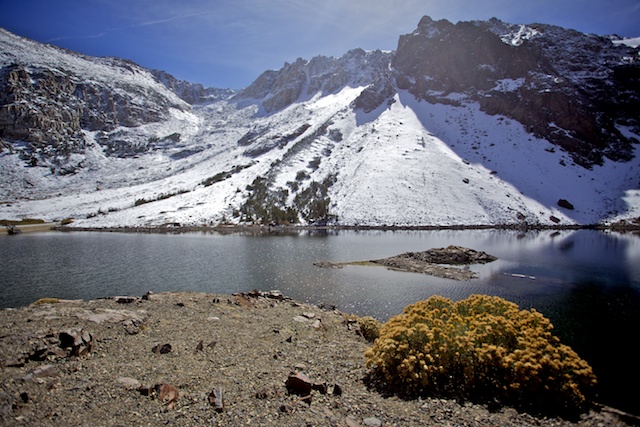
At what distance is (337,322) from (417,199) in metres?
76.4

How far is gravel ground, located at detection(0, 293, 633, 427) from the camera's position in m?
8.05

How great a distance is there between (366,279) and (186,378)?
943 inches

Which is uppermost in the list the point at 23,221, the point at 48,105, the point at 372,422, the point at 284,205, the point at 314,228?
the point at 48,105

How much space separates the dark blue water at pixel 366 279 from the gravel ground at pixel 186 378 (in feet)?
29.6

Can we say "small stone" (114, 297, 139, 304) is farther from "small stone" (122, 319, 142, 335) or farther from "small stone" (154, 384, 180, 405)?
"small stone" (154, 384, 180, 405)

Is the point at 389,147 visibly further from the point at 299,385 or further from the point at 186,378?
the point at 186,378

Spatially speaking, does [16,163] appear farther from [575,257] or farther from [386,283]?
[575,257]

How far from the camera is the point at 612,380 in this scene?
13781 millimetres

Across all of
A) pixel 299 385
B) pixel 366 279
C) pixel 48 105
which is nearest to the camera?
pixel 299 385

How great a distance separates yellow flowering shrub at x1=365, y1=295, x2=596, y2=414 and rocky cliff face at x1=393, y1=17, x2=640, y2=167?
435 ft

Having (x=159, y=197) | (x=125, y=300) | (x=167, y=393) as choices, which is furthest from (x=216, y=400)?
(x=159, y=197)

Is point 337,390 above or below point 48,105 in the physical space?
below

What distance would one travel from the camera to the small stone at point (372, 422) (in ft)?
27.3

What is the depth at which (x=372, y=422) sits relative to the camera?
8.41 meters
